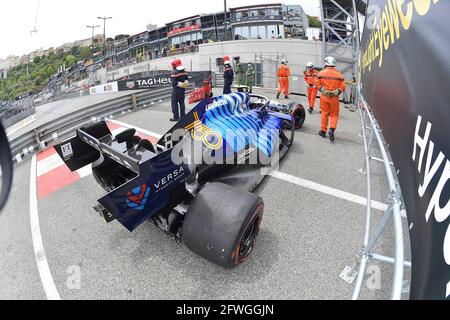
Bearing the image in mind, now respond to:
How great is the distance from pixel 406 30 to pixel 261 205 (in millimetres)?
1765

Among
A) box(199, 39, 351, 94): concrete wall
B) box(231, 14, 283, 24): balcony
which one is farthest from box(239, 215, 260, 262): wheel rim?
box(231, 14, 283, 24): balcony

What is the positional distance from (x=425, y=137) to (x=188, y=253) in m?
2.33

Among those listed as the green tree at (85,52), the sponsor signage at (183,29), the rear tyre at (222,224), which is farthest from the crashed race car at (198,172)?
the green tree at (85,52)

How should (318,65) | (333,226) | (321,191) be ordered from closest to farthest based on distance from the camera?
(333,226) → (321,191) → (318,65)

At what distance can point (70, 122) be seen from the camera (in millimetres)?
7383

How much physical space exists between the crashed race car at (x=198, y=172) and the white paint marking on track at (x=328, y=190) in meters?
0.26

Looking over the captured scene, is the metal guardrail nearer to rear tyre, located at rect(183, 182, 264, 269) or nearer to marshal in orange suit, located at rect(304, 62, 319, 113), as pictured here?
rear tyre, located at rect(183, 182, 264, 269)

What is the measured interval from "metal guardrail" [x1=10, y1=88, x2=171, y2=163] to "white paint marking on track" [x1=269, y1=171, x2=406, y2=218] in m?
5.53

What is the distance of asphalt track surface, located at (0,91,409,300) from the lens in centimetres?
241

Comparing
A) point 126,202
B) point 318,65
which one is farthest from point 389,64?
point 318,65

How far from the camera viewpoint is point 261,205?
2619mm

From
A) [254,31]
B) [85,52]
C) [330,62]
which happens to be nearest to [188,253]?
[330,62]

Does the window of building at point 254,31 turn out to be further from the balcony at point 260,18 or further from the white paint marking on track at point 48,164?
the white paint marking on track at point 48,164
